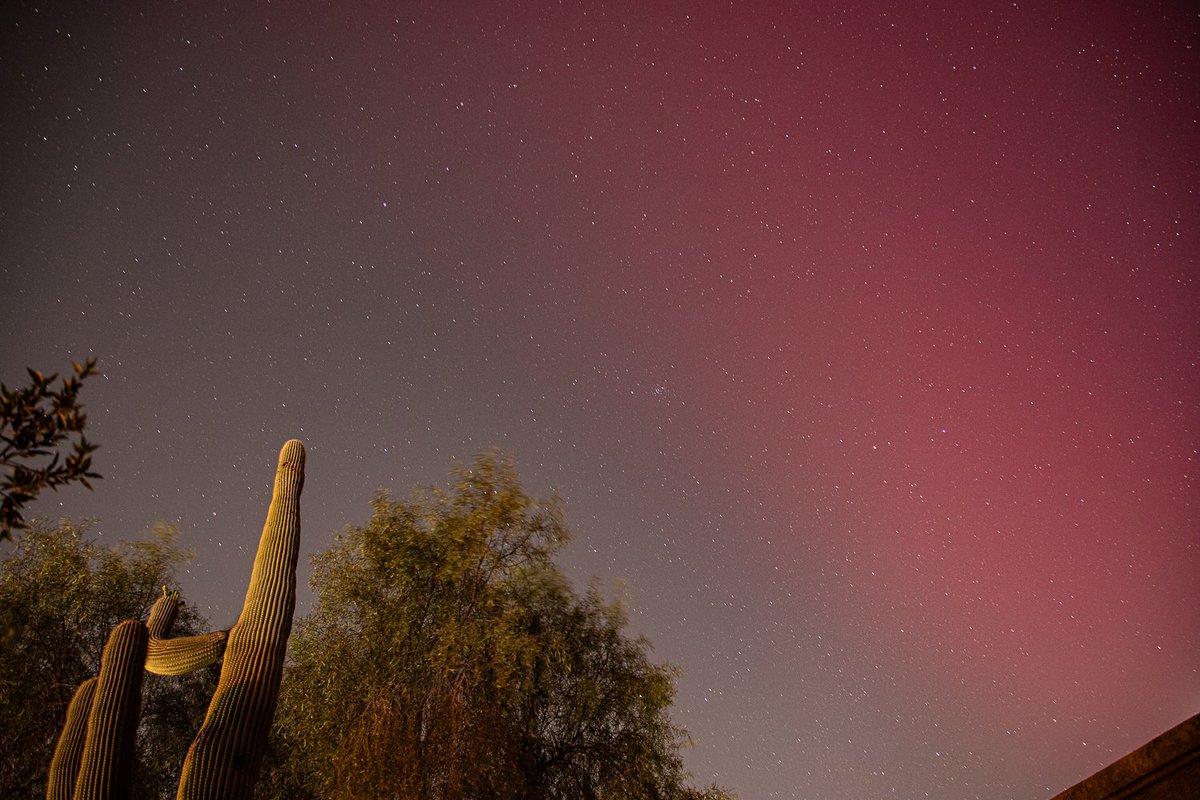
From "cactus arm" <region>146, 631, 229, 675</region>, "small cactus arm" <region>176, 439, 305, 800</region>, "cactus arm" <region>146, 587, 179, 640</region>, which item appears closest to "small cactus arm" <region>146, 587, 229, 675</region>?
"cactus arm" <region>146, 631, 229, 675</region>

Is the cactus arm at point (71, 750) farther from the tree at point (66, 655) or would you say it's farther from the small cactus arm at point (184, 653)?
the tree at point (66, 655)

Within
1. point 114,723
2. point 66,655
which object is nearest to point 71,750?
point 114,723

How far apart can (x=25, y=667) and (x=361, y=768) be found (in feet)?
30.5

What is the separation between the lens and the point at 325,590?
16547mm

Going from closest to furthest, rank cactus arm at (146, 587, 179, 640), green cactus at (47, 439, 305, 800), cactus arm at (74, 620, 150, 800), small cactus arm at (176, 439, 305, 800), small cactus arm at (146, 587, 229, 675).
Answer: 1. cactus arm at (74, 620, 150, 800)
2. green cactus at (47, 439, 305, 800)
3. small cactus arm at (176, 439, 305, 800)
4. small cactus arm at (146, 587, 229, 675)
5. cactus arm at (146, 587, 179, 640)

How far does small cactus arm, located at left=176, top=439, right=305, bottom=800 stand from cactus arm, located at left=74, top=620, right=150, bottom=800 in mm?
709

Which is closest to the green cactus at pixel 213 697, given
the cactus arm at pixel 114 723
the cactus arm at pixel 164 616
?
the cactus arm at pixel 114 723

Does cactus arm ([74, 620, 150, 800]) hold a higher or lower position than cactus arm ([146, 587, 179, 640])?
lower

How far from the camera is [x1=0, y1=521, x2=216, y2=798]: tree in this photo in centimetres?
1494

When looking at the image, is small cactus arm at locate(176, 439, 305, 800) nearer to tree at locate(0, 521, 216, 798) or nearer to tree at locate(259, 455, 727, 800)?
tree at locate(259, 455, 727, 800)

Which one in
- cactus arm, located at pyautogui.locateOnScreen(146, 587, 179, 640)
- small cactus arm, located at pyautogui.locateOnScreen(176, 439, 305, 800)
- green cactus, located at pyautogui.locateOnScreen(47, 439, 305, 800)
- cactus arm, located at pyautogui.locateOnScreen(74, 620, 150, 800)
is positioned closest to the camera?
cactus arm, located at pyautogui.locateOnScreen(74, 620, 150, 800)

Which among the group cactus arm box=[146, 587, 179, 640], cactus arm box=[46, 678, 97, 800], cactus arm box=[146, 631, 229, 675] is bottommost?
cactus arm box=[46, 678, 97, 800]

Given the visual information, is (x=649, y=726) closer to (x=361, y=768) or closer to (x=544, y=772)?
(x=544, y=772)

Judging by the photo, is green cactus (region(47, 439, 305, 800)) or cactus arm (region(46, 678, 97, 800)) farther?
cactus arm (region(46, 678, 97, 800))
